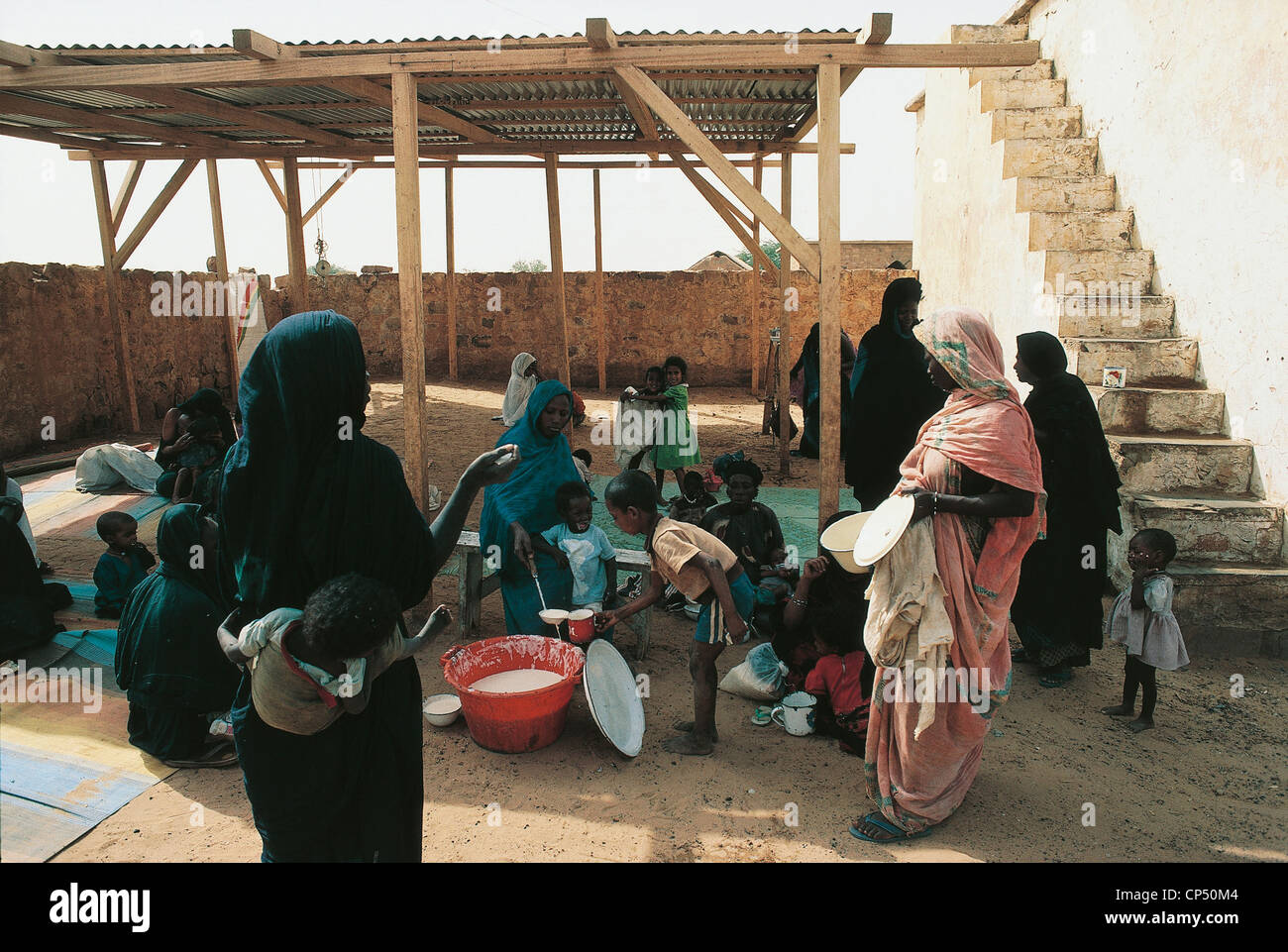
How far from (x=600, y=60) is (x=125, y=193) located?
7.82 meters

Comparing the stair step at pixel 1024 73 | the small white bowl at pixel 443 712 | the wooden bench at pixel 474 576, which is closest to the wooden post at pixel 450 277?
the stair step at pixel 1024 73

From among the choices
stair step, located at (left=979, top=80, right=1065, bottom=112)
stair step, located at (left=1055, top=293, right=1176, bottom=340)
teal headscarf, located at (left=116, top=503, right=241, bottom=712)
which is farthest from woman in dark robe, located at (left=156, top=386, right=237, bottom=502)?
stair step, located at (left=979, top=80, right=1065, bottom=112)

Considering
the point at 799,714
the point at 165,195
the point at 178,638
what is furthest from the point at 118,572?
the point at 165,195

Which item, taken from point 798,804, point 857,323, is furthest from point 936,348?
point 857,323

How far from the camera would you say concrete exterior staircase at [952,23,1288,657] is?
468cm

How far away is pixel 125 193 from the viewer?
31.7 ft

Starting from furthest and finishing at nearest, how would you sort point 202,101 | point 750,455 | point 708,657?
point 750,455 < point 202,101 < point 708,657

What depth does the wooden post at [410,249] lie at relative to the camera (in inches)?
187

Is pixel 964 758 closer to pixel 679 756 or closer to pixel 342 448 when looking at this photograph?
pixel 679 756

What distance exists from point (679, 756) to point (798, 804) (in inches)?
23.1

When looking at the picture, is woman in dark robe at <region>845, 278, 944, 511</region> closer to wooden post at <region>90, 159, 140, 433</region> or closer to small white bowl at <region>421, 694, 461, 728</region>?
small white bowl at <region>421, 694, 461, 728</region>

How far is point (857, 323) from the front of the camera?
13734mm

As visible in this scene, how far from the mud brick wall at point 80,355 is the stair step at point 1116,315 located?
10112mm

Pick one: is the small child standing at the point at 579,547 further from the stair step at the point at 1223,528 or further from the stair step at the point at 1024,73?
the stair step at the point at 1024,73
